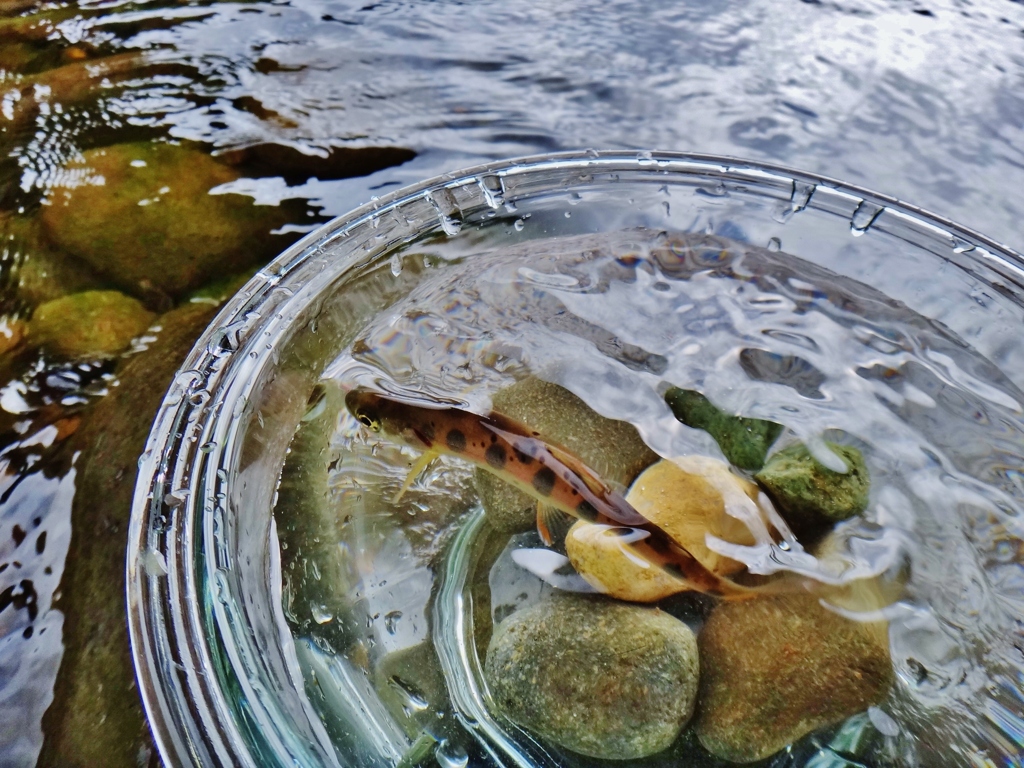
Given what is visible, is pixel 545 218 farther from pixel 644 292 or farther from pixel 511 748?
pixel 511 748

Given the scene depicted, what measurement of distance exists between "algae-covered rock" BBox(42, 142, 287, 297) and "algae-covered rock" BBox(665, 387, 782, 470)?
985 millimetres

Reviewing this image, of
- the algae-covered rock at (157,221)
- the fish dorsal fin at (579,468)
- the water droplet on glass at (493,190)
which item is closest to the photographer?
the fish dorsal fin at (579,468)

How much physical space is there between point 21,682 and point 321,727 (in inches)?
19.0

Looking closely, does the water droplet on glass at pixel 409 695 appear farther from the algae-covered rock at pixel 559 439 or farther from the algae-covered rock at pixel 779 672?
the algae-covered rock at pixel 779 672

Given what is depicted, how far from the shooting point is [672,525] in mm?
1132

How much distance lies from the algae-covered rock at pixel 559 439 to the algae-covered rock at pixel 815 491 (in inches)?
7.9

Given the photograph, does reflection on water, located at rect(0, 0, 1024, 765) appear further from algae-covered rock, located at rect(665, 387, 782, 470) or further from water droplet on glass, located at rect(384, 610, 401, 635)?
water droplet on glass, located at rect(384, 610, 401, 635)

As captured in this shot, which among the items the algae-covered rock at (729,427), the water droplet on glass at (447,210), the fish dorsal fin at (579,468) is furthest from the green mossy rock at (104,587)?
the algae-covered rock at (729,427)

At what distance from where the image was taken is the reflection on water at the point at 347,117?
1547 mm

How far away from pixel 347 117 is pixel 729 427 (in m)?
1.34

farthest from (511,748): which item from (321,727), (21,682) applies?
(21,682)

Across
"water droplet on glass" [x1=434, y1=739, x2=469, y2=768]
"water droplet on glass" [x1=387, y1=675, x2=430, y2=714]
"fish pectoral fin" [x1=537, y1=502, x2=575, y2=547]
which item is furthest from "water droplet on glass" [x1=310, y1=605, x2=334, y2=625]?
"fish pectoral fin" [x1=537, y1=502, x2=575, y2=547]

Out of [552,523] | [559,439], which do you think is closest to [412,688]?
[552,523]

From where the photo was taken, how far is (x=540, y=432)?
1.20m
